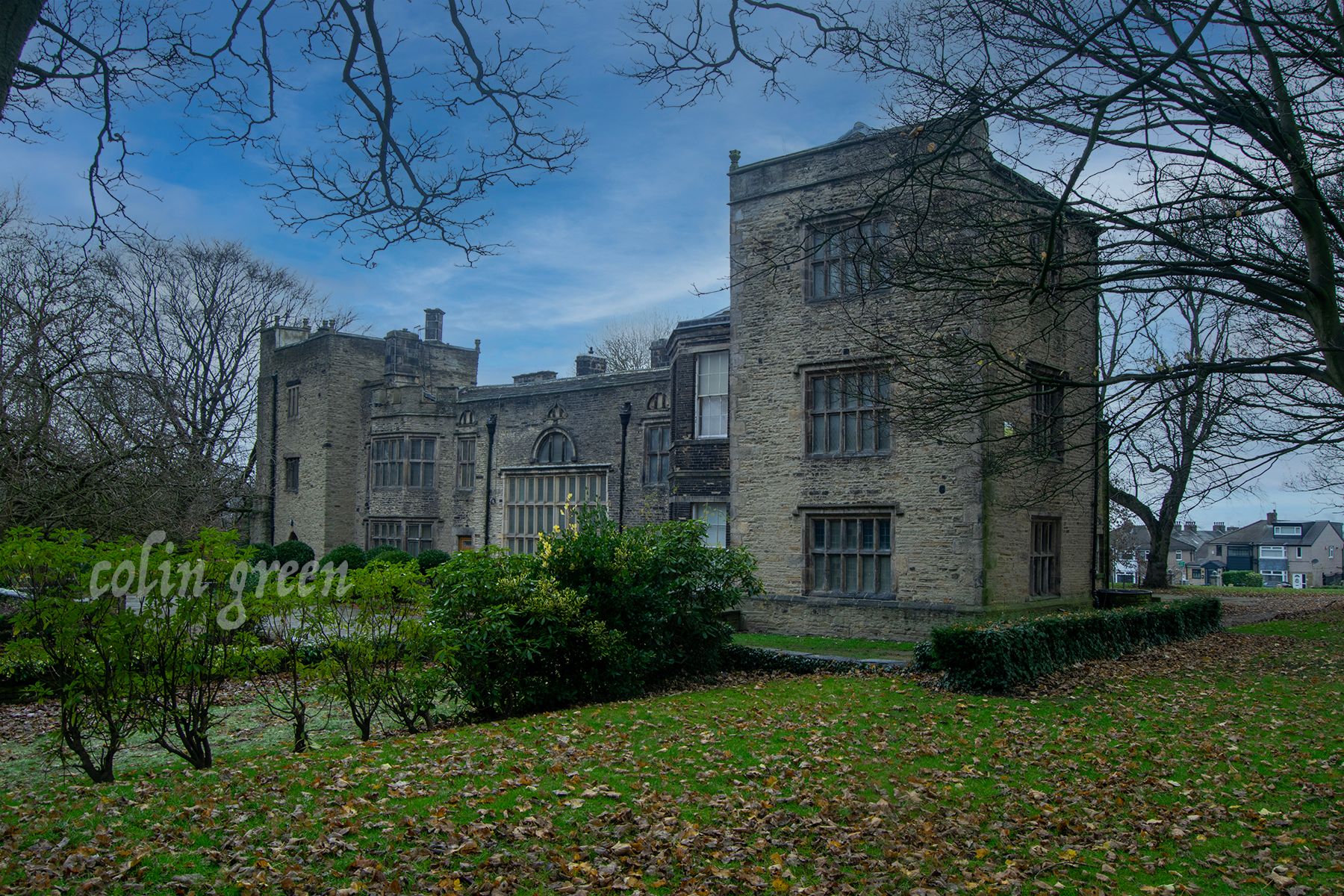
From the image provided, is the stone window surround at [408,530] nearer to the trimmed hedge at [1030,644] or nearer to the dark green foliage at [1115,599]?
the dark green foliage at [1115,599]

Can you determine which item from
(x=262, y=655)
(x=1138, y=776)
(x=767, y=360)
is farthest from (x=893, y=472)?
(x=262, y=655)

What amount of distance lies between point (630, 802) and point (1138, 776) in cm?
450

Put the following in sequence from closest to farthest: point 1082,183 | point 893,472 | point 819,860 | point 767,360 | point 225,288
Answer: point 819,860
point 1082,183
point 893,472
point 767,360
point 225,288

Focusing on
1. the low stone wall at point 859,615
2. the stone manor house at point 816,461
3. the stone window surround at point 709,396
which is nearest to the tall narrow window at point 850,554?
the stone manor house at point 816,461

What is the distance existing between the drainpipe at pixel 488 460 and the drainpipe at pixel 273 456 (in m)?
13.8

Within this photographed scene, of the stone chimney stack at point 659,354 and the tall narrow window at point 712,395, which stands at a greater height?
the stone chimney stack at point 659,354

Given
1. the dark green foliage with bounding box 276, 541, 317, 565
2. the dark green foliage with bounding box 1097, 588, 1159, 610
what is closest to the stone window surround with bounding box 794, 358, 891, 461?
the dark green foliage with bounding box 1097, 588, 1159, 610

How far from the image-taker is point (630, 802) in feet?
23.5

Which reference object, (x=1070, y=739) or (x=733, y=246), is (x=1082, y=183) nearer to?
(x=1070, y=739)

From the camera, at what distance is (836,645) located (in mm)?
17516

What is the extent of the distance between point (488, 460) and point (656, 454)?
7424 millimetres

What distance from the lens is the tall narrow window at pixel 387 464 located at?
114ft

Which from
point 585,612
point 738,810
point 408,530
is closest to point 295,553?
point 408,530

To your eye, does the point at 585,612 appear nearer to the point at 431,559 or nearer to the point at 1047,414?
the point at 1047,414
